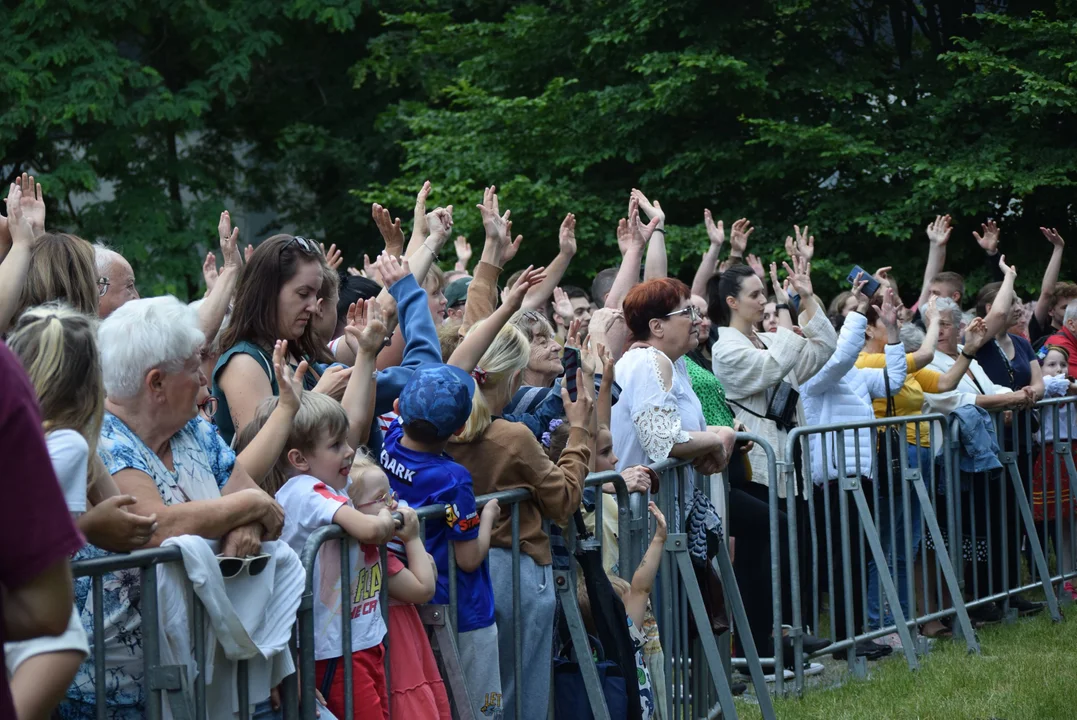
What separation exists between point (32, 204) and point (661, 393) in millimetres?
2616

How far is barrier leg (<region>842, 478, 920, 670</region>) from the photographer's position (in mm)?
7199

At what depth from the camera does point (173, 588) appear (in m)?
3.06

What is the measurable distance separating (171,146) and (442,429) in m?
16.7

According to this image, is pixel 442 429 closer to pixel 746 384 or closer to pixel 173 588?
pixel 173 588

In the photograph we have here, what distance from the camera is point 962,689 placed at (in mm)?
6555

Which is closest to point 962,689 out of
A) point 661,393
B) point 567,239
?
point 661,393

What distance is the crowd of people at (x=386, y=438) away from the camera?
107 inches

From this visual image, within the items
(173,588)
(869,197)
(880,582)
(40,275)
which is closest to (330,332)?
(40,275)

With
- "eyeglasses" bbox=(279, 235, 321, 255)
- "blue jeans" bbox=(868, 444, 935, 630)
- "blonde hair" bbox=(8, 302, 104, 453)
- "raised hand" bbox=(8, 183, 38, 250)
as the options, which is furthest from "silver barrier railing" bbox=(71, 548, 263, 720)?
"blue jeans" bbox=(868, 444, 935, 630)

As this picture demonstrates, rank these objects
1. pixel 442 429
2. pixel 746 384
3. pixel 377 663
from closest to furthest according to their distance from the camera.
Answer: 1. pixel 377 663
2. pixel 442 429
3. pixel 746 384

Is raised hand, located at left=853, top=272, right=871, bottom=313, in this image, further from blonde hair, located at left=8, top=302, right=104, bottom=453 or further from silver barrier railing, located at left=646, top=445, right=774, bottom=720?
blonde hair, located at left=8, top=302, right=104, bottom=453

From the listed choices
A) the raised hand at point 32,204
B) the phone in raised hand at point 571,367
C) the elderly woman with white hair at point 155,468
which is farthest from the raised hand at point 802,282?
the elderly woman with white hair at point 155,468

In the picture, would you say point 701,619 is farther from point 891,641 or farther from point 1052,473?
point 1052,473

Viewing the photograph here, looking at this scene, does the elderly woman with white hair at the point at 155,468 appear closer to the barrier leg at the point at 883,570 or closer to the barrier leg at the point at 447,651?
the barrier leg at the point at 447,651
